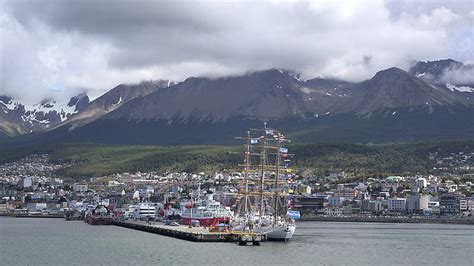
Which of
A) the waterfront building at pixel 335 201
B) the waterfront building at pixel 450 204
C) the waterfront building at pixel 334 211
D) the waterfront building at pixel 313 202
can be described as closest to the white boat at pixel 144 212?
the waterfront building at pixel 313 202

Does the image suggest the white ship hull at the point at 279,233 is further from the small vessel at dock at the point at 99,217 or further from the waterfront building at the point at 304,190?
the waterfront building at the point at 304,190

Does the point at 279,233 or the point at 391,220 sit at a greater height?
the point at 391,220

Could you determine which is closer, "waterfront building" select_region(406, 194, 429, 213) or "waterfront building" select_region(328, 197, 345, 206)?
"waterfront building" select_region(406, 194, 429, 213)

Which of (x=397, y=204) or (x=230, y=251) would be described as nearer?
(x=230, y=251)

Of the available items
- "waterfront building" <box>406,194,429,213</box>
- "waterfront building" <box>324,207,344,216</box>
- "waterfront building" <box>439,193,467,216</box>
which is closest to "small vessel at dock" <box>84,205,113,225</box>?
"waterfront building" <box>324,207,344,216</box>

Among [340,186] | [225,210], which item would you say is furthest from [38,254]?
[340,186]

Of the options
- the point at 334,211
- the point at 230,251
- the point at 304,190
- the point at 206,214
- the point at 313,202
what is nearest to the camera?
the point at 230,251

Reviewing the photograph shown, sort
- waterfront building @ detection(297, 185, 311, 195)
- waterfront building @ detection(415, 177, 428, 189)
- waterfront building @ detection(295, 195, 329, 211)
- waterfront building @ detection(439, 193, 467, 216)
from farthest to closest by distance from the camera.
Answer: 1. waterfront building @ detection(415, 177, 428, 189)
2. waterfront building @ detection(297, 185, 311, 195)
3. waterfront building @ detection(295, 195, 329, 211)
4. waterfront building @ detection(439, 193, 467, 216)

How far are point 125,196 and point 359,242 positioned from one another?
110 metres

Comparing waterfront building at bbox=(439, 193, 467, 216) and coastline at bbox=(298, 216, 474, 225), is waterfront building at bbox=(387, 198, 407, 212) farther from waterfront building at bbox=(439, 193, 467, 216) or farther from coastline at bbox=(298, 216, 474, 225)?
coastline at bbox=(298, 216, 474, 225)

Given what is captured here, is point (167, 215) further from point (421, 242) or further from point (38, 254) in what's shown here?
point (38, 254)

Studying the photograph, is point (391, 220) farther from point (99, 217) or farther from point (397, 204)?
point (99, 217)

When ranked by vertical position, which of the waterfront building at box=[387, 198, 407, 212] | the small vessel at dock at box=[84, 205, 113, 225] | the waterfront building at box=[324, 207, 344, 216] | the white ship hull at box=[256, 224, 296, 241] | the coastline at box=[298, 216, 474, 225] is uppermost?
the waterfront building at box=[387, 198, 407, 212]

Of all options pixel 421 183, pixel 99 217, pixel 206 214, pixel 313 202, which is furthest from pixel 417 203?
pixel 206 214
